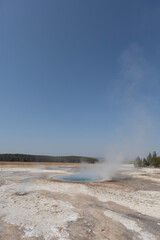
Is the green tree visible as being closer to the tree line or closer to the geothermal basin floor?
the tree line

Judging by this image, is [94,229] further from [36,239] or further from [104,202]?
[104,202]

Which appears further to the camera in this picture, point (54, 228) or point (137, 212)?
point (137, 212)

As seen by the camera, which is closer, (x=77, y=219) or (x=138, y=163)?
(x=77, y=219)

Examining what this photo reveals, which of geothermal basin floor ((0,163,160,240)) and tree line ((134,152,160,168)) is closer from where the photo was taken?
geothermal basin floor ((0,163,160,240))

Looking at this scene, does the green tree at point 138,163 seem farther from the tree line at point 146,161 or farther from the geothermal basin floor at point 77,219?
the geothermal basin floor at point 77,219

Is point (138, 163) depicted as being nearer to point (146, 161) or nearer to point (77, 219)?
point (146, 161)

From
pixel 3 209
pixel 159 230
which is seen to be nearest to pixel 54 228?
pixel 3 209

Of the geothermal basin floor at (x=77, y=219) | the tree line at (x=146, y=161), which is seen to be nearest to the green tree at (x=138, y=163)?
the tree line at (x=146, y=161)

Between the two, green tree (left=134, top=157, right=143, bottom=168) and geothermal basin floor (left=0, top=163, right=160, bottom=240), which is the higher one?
geothermal basin floor (left=0, top=163, right=160, bottom=240)

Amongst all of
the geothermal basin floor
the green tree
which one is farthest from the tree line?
the geothermal basin floor

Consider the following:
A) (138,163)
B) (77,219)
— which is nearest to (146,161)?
(138,163)

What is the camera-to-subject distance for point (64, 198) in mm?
11273

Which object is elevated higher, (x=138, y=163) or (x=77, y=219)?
(x=77, y=219)

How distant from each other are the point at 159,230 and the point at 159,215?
2.20m
